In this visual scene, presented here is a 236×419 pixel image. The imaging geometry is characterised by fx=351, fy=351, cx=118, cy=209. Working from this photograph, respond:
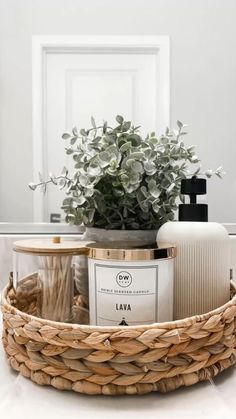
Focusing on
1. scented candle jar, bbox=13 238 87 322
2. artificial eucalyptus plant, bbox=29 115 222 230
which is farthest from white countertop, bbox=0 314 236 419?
artificial eucalyptus plant, bbox=29 115 222 230

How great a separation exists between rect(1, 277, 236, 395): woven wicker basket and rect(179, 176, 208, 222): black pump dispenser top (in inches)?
Answer: 5.3

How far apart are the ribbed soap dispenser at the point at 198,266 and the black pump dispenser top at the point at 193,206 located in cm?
2

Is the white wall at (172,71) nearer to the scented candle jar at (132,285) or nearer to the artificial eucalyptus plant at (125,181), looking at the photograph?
the artificial eucalyptus plant at (125,181)

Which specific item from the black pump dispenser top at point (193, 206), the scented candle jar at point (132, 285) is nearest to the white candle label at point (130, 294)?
the scented candle jar at point (132, 285)

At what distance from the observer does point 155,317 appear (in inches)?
15.0

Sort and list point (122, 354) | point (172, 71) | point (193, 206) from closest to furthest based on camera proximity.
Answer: point (122, 354) → point (193, 206) → point (172, 71)

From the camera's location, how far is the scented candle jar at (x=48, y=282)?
0.46 meters

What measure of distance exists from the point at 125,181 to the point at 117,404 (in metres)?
0.26

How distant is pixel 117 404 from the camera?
328 millimetres

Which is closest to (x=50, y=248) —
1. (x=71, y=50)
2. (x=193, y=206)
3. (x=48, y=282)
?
(x=48, y=282)

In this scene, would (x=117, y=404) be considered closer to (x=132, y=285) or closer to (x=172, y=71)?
(x=132, y=285)

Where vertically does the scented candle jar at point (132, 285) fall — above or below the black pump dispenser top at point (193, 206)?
below

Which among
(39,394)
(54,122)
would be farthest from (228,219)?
(39,394)

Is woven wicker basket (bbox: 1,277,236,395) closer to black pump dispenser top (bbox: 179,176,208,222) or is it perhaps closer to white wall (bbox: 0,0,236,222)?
black pump dispenser top (bbox: 179,176,208,222)
